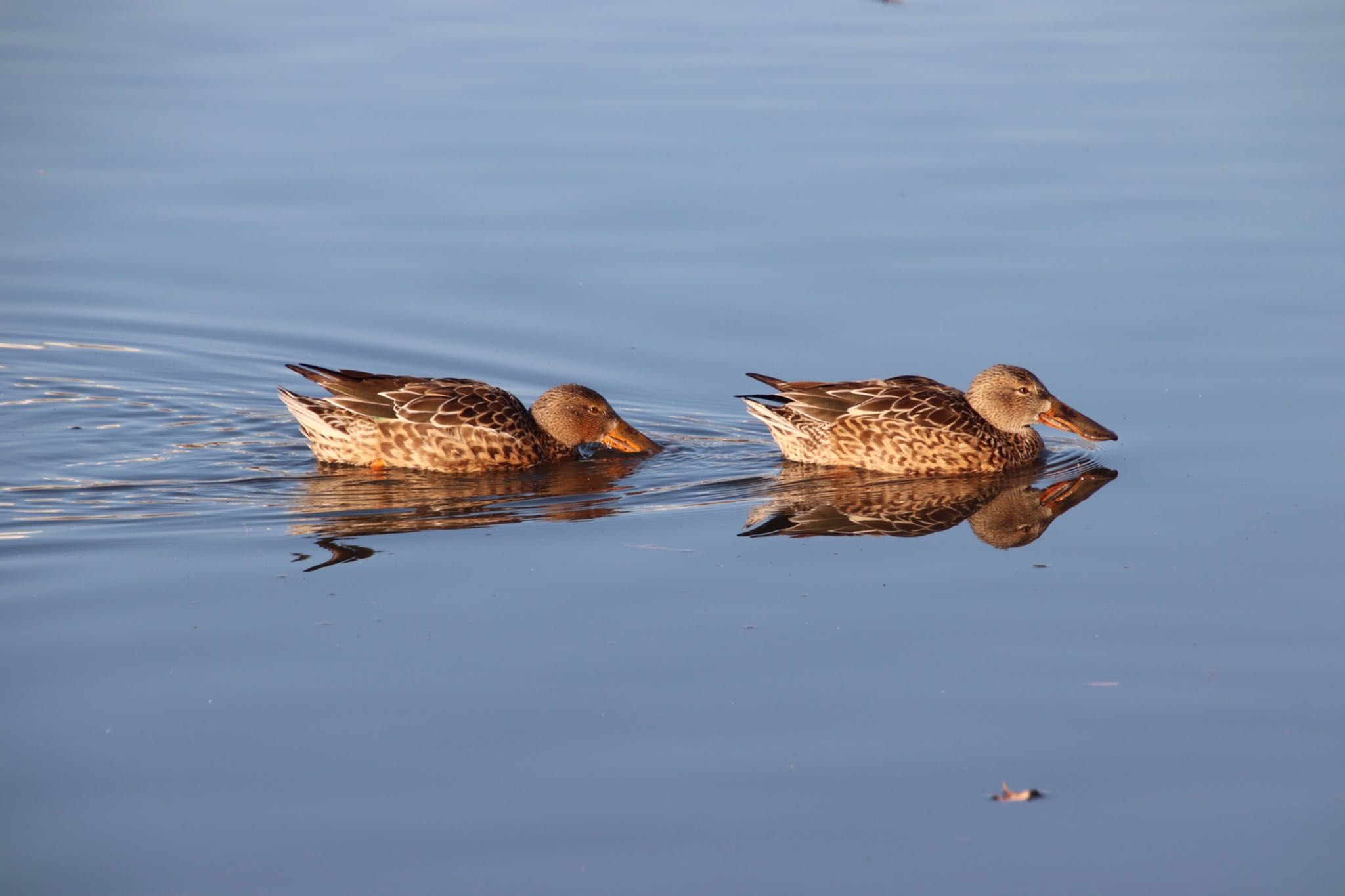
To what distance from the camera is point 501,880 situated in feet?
17.7

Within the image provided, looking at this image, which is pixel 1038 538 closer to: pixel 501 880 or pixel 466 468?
pixel 466 468

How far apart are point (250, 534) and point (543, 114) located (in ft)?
28.0

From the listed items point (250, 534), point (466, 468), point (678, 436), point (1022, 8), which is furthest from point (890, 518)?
point (1022, 8)

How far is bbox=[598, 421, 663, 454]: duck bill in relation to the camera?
1045 centimetres

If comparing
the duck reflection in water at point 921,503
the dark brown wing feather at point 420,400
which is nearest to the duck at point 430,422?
the dark brown wing feather at point 420,400

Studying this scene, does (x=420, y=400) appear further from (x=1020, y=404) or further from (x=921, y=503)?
(x=1020, y=404)

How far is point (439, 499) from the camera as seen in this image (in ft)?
31.6

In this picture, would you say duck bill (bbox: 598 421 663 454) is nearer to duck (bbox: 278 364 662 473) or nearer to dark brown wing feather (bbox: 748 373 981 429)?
duck (bbox: 278 364 662 473)

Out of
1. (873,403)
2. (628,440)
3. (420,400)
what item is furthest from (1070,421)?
(420,400)

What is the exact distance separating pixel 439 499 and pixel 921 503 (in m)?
2.70

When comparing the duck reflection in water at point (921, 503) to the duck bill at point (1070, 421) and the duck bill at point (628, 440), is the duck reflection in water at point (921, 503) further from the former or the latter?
the duck bill at point (628, 440)

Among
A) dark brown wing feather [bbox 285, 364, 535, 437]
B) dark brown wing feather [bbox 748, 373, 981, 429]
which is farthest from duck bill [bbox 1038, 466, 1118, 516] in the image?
dark brown wing feather [bbox 285, 364, 535, 437]

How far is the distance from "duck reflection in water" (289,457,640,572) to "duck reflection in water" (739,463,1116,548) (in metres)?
0.99

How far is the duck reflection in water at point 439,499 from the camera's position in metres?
8.87
